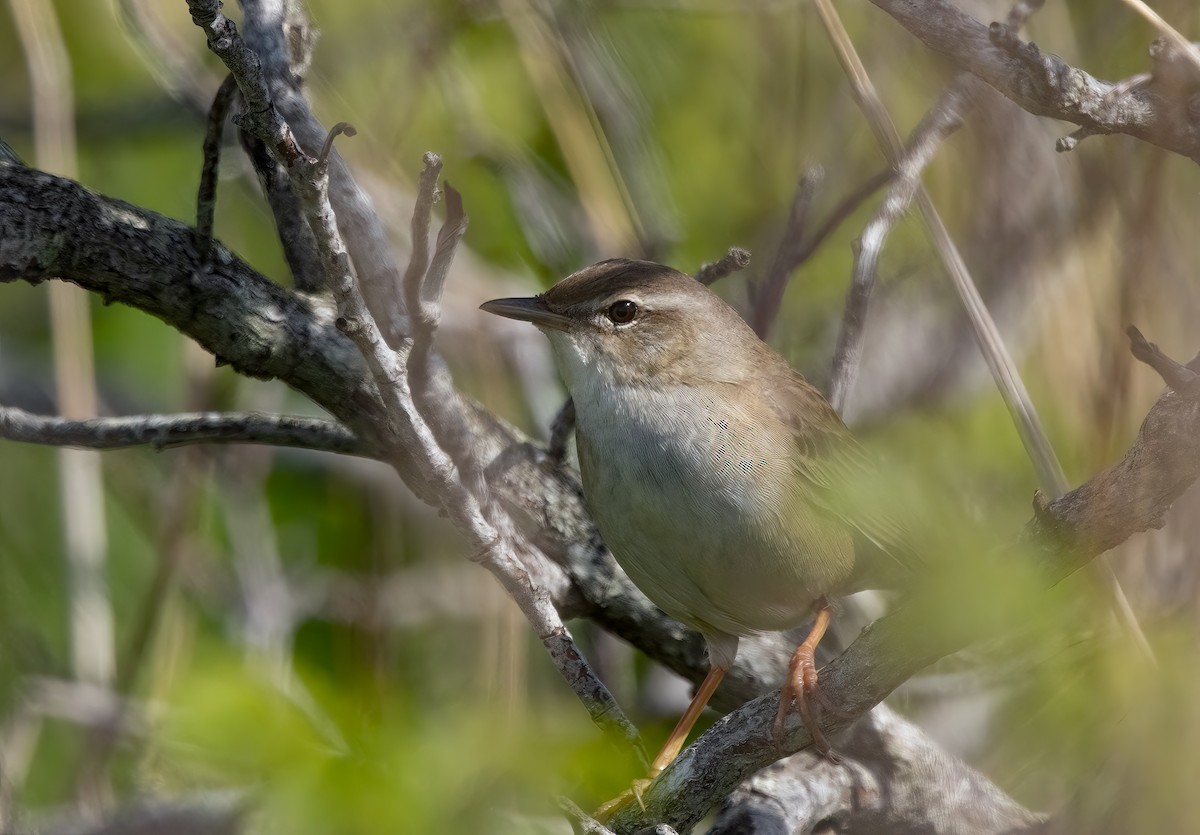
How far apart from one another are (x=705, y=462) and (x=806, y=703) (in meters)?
0.57

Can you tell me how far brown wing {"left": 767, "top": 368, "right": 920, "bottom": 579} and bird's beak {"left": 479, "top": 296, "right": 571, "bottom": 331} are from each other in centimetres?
57

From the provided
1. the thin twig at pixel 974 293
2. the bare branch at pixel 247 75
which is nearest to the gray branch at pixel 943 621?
the thin twig at pixel 974 293

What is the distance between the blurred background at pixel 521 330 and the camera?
301 centimetres

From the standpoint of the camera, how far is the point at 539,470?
329 cm

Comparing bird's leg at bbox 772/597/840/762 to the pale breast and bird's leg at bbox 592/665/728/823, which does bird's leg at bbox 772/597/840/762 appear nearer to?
the pale breast

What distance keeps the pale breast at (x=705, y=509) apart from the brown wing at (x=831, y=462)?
49 millimetres

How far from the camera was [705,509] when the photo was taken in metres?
2.69

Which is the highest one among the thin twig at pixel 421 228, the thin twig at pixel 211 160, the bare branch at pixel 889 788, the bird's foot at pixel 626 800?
the thin twig at pixel 211 160

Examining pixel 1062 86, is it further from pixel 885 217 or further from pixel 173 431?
pixel 173 431

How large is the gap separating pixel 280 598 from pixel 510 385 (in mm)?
1185

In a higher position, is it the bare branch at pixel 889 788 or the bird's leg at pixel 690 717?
the bird's leg at pixel 690 717

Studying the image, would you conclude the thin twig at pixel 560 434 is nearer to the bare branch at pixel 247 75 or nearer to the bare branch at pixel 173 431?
the bare branch at pixel 173 431

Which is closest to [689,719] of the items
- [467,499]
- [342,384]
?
[467,499]

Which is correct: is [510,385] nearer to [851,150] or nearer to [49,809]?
[851,150]
